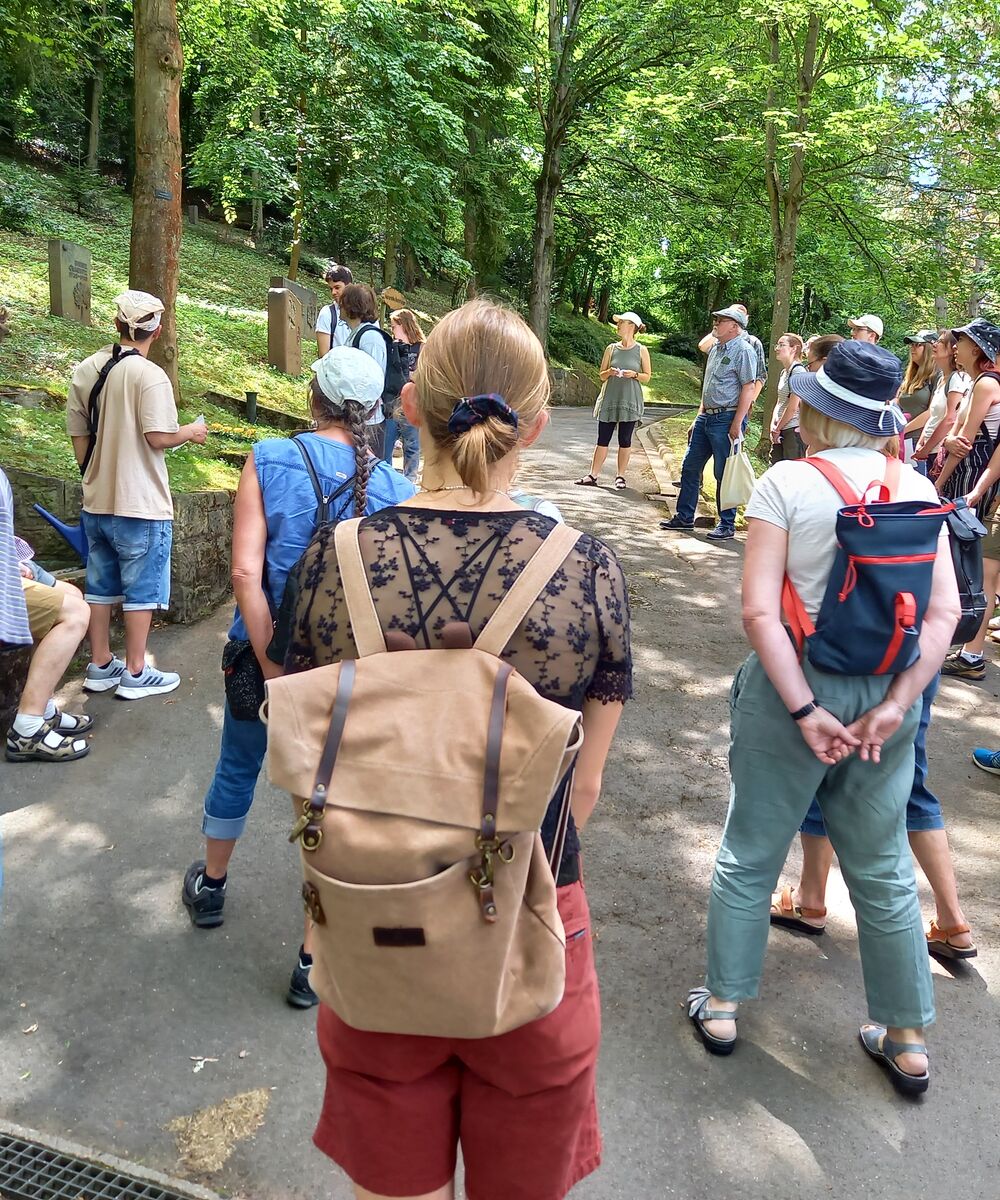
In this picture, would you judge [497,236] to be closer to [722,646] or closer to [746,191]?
[746,191]

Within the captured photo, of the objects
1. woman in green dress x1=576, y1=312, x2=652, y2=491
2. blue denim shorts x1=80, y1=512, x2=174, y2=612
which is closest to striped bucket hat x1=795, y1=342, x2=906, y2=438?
Answer: blue denim shorts x1=80, y1=512, x2=174, y2=612

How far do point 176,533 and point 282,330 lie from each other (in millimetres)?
8565

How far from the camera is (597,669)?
1672 mm

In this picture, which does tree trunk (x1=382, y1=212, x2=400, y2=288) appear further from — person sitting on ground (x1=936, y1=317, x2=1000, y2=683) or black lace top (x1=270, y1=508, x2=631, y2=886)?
black lace top (x1=270, y1=508, x2=631, y2=886)

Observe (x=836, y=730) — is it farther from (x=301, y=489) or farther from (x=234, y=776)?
(x=234, y=776)

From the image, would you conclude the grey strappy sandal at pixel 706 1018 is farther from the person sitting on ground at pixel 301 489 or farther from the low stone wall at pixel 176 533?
the low stone wall at pixel 176 533

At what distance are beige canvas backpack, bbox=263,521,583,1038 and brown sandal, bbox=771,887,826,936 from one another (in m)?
2.41

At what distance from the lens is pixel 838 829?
108 inches

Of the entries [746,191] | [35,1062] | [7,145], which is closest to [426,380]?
[35,1062]

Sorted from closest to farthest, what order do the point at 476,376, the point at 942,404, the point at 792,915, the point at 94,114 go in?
1. the point at 476,376
2. the point at 792,915
3. the point at 942,404
4. the point at 94,114

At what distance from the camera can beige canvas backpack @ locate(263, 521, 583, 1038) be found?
1.32 meters

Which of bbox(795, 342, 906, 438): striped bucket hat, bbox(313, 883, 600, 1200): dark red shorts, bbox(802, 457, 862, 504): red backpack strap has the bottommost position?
bbox(313, 883, 600, 1200): dark red shorts

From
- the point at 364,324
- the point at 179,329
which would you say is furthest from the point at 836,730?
the point at 179,329

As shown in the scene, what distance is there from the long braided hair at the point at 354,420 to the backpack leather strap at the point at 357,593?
130cm
